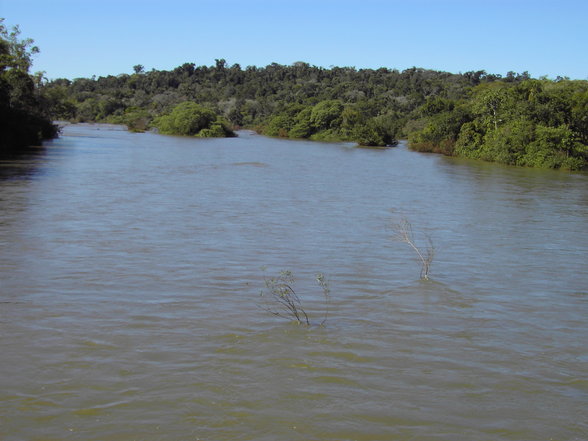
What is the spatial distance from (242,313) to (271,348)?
1333mm

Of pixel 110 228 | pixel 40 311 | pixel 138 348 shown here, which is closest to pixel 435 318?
pixel 138 348

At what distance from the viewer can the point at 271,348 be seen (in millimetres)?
7188

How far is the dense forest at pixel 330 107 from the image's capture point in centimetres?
4159

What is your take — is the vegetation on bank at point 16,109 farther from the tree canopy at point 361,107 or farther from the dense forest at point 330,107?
the tree canopy at point 361,107

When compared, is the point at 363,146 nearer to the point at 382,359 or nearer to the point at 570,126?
the point at 570,126

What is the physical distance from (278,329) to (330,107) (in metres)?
79.1

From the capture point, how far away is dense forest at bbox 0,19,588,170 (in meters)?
41.6

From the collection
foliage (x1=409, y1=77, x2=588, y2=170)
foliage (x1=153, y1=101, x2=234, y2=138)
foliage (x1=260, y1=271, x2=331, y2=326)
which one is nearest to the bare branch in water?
foliage (x1=260, y1=271, x2=331, y2=326)

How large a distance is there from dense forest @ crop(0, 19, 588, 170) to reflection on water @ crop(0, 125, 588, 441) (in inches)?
997

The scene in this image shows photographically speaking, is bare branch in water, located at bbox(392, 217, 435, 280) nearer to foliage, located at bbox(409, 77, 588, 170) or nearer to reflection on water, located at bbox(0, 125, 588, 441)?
reflection on water, located at bbox(0, 125, 588, 441)

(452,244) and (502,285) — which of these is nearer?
(502,285)

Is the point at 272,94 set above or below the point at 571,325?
above

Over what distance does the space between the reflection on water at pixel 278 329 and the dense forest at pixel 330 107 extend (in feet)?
83.1

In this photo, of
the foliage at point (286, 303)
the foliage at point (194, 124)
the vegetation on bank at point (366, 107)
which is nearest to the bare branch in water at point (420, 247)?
the foliage at point (286, 303)
